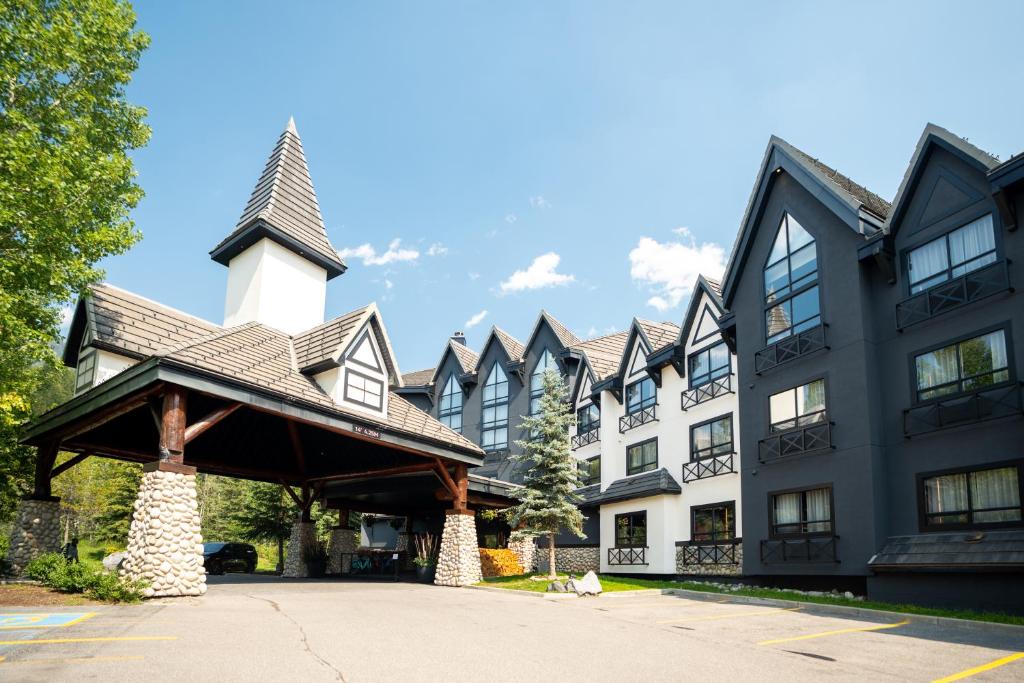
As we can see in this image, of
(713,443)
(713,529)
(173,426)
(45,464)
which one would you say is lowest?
(713,529)

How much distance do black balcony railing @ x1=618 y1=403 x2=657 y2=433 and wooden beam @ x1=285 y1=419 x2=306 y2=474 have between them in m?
14.8

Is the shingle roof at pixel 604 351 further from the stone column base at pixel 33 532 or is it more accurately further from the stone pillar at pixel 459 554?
the stone column base at pixel 33 532

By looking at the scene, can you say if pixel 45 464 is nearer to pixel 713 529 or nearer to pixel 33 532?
pixel 33 532

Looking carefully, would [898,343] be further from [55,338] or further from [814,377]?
[55,338]

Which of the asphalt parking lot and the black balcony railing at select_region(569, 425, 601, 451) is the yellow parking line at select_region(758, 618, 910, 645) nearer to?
the asphalt parking lot

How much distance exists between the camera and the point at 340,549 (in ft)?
107

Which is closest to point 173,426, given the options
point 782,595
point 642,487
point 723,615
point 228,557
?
point 723,615

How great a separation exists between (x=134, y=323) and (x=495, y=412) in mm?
26510

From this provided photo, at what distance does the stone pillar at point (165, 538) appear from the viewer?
14453mm

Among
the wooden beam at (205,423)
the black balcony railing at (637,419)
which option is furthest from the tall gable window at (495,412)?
the wooden beam at (205,423)

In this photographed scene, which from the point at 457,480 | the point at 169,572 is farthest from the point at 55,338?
the point at 457,480

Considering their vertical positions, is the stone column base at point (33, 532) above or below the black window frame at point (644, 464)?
below

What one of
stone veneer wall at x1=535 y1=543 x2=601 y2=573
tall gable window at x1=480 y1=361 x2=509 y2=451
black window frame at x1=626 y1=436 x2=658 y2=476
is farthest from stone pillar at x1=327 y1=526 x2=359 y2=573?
black window frame at x1=626 y1=436 x2=658 y2=476

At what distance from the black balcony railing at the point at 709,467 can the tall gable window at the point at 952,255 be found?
30.3 ft
